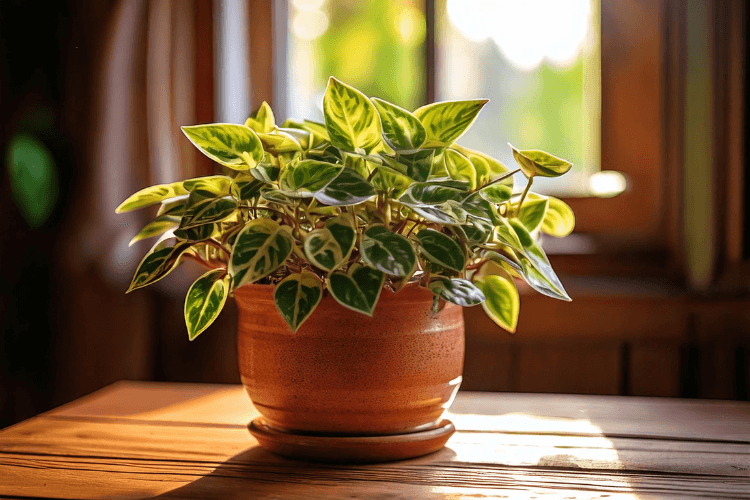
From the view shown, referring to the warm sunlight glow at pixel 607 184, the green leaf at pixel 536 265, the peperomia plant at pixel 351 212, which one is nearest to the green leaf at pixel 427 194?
the peperomia plant at pixel 351 212

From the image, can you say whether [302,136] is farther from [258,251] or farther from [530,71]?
[530,71]

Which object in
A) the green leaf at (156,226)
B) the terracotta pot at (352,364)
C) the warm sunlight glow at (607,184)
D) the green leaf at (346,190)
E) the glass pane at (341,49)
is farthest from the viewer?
the glass pane at (341,49)

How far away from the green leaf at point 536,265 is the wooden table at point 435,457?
19 centimetres

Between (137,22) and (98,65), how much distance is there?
133mm

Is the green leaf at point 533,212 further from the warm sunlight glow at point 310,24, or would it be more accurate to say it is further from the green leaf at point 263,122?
the warm sunlight glow at point 310,24

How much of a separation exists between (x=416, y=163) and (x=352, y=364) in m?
0.20

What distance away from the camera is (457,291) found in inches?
23.6

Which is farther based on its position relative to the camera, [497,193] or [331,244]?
[497,193]

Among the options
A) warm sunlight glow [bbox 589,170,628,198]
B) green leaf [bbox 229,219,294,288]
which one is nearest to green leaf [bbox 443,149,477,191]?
green leaf [bbox 229,219,294,288]

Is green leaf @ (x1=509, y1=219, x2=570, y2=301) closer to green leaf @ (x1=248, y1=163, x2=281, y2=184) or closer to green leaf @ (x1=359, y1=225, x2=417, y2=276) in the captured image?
green leaf @ (x1=359, y1=225, x2=417, y2=276)

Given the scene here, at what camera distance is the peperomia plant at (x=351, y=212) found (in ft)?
1.88

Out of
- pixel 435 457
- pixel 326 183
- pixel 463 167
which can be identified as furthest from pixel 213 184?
pixel 435 457

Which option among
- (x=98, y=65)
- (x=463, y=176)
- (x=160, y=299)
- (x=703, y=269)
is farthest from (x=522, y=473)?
(x=98, y=65)

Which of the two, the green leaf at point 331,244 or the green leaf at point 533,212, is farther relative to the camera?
the green leaf at point 533,212
